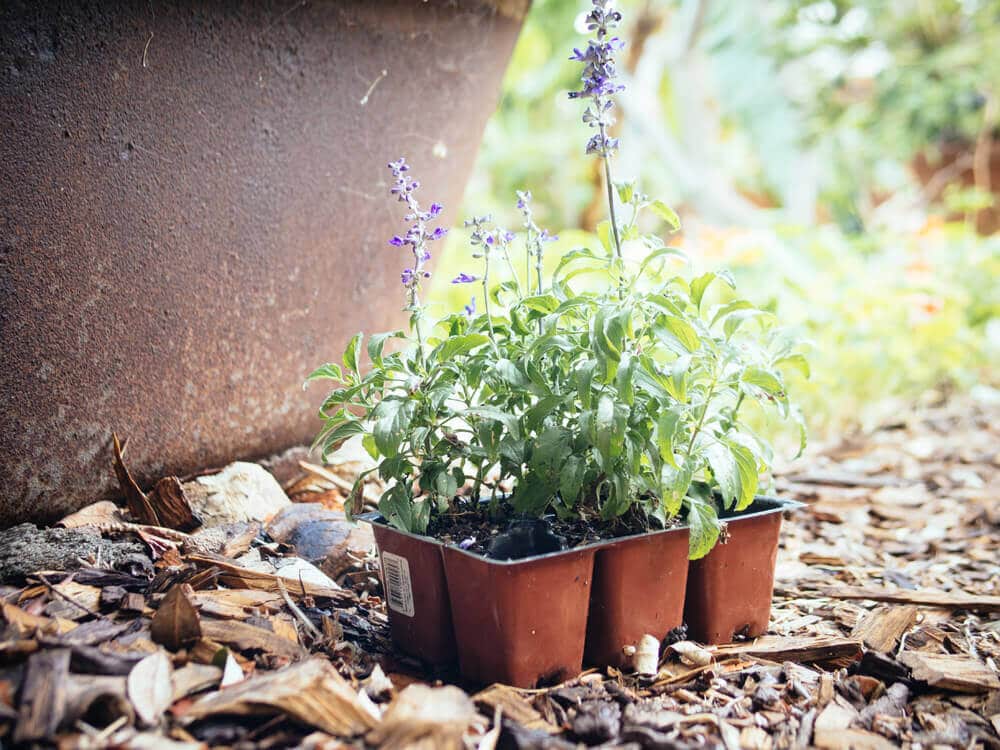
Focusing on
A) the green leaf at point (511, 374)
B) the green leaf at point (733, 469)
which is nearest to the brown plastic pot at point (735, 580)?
the green leaf at point (733, 469)

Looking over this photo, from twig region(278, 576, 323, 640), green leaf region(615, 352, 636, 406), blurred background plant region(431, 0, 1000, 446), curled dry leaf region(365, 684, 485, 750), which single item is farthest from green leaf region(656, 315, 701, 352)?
blurred background plant region(431, 0, 1000, 446)

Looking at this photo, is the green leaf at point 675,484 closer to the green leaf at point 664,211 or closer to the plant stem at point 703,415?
the plant stem at point 703,415

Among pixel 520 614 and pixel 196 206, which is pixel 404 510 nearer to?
pixel 520 614

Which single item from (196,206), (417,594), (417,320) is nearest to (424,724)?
(417,594)

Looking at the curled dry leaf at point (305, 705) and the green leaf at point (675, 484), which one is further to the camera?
the green leaf at point (675, 484)

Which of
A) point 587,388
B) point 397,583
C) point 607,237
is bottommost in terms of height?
point 397,583

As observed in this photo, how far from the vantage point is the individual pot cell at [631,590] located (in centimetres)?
137

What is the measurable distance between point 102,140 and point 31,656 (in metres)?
0.96

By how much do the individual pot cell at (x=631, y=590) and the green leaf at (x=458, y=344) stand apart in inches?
15.2

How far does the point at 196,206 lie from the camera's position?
176cm

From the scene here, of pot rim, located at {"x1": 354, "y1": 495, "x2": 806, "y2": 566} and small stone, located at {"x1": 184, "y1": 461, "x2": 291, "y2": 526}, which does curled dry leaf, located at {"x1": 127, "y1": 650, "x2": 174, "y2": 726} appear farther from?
small stone, located at {"x1": 184, "y1": 461, "x2": 291, "y2": 526}

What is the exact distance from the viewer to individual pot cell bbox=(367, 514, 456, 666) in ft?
4.47

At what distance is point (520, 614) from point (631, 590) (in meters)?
0.23

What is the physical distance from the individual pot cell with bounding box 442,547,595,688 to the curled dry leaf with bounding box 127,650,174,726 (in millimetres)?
426
